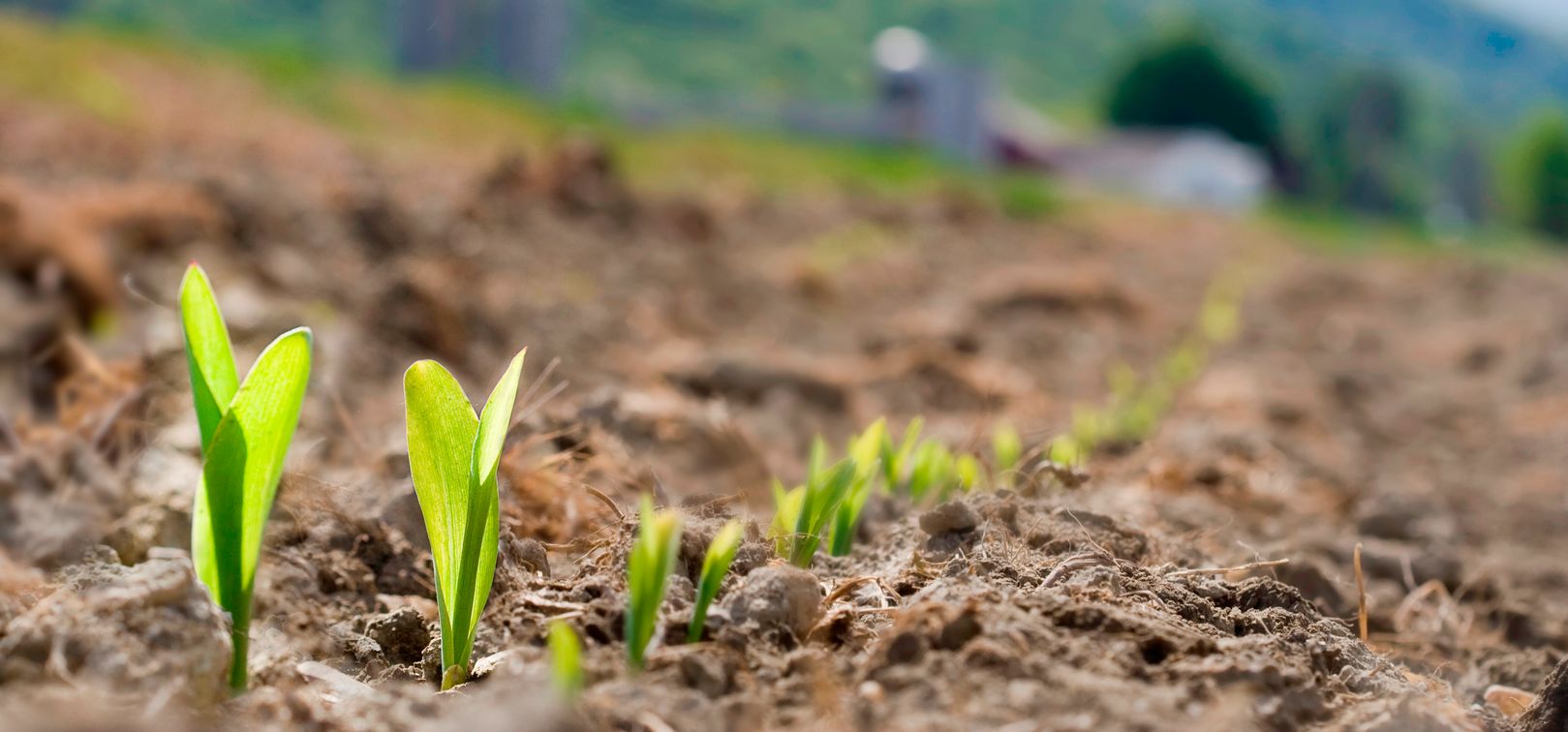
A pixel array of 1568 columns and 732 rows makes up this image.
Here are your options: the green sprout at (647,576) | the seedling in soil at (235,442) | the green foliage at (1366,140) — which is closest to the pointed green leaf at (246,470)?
the seedling in soil at (235,442)

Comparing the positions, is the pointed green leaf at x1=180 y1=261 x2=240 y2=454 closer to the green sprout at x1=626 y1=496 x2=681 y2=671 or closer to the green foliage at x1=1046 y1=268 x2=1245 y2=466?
the green sprout at x1=626 y1=496 x2=681 y2=671

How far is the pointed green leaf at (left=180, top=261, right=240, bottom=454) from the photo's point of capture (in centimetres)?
115

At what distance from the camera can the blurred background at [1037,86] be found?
61.2 feet

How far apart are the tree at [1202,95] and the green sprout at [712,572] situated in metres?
44.5

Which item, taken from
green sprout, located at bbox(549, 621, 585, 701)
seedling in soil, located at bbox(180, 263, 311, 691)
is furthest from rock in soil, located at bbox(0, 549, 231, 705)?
green sprout, located at bbox(549, 621, 585, 701)

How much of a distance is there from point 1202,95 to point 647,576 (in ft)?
147

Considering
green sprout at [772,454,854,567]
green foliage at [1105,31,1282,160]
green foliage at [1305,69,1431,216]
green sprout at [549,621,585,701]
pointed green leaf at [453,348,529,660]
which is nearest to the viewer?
green sprout at [549,621,585,701]

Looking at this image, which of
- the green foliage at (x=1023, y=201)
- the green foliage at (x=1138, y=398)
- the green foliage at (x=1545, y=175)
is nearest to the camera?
the green foliage at (x=1138, y=398)

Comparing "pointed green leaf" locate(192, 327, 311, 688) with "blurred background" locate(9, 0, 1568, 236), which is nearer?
"pointed green leaf" locate(192, 327, 311, 688)

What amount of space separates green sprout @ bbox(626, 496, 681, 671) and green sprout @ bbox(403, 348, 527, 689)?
20cm

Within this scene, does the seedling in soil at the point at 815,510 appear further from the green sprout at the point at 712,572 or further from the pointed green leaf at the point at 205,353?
the pointed green leaf at the point at 205,353

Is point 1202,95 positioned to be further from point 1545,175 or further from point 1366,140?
point 1545,175

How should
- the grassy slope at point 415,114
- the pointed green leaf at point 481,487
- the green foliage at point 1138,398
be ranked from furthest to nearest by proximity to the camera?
the grassy slope at point 415,114, the green foliage at point 1138,398, the pointed green leaf at point 481,487

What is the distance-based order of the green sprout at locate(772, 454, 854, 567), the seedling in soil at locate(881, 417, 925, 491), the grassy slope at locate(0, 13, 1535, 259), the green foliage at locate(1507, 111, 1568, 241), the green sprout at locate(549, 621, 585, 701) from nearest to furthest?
the green sprout at locate(549, 621, 585, 701), the green sprout at locate(772, 454, 854, 567), the seedling in soil at locate(881, 417, 925, 491), the grassy slope at locate(0, 13, 1535, 259), the green foliage at locate(1507, 111, 1568, 241)
